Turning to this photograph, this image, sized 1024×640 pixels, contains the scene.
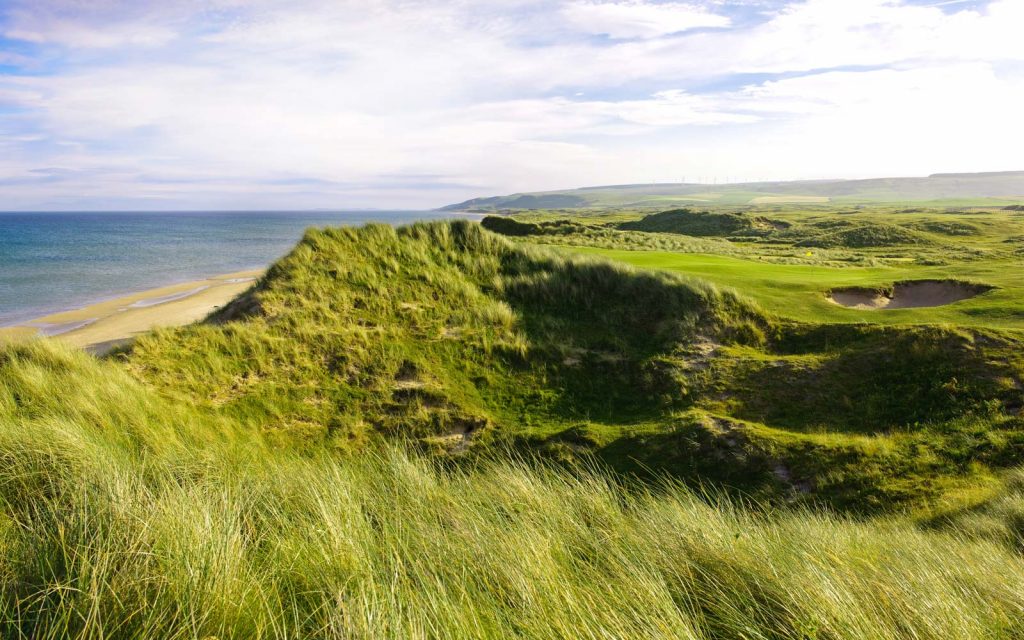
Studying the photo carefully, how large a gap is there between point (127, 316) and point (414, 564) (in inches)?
1158

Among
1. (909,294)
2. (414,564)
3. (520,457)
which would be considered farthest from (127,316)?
(909,294)

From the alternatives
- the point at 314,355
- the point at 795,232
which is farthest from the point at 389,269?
the point at 795,232

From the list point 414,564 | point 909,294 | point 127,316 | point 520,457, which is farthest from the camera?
point 127,316

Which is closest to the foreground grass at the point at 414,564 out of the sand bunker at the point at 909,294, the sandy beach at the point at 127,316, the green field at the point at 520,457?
the green field at the point at 520,457

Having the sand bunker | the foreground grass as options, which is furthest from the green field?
the sand bunker

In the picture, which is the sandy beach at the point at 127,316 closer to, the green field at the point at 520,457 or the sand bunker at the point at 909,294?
the green field at the point at 520,457

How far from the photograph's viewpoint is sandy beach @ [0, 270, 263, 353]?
71.3ft

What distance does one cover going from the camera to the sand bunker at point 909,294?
1441cm

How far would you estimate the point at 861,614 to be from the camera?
3.06 meters

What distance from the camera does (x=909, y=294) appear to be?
1517 centimetres

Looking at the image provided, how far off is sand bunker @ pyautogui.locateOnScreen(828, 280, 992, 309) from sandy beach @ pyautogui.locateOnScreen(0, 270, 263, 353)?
1991 cm

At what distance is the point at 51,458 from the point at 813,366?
39.1ft

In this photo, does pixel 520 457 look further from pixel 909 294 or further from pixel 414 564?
pixel 909 294

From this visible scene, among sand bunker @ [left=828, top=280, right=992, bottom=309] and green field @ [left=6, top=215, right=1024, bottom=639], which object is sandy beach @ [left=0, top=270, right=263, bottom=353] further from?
sand bunker @ [left=828, top=280, right=992, bottom=309]
